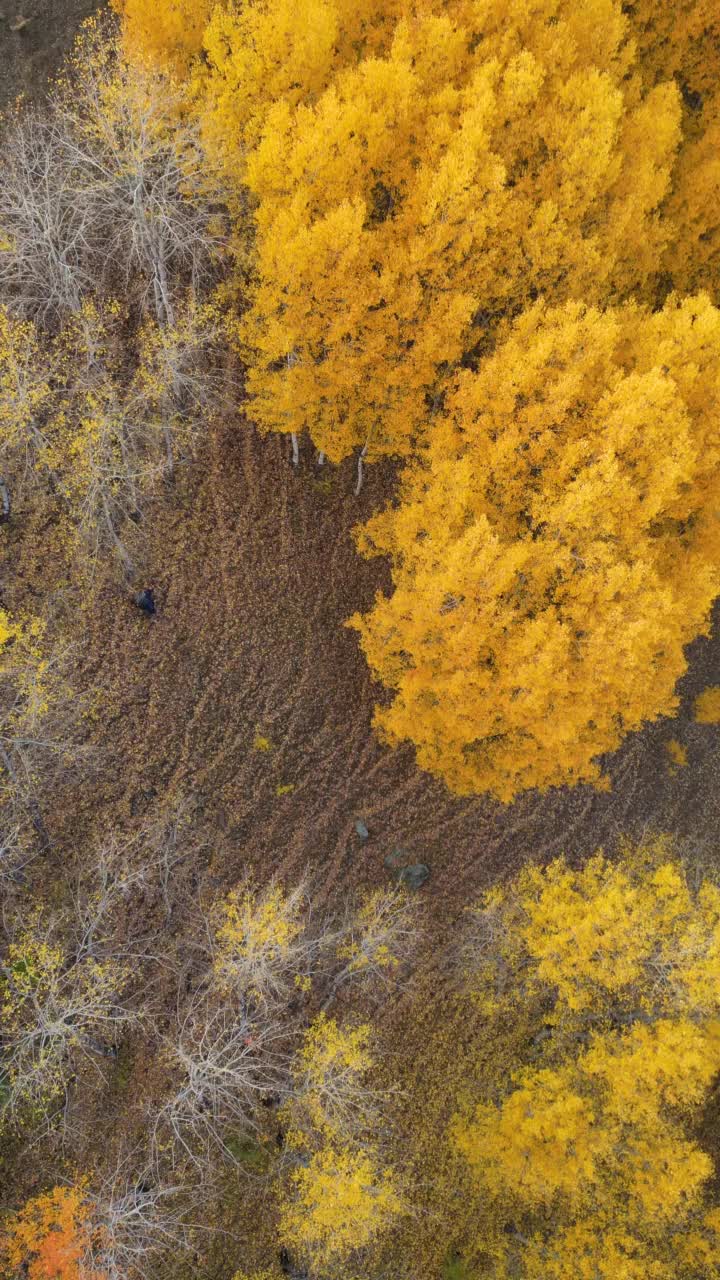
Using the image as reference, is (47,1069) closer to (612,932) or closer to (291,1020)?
(291,1020)

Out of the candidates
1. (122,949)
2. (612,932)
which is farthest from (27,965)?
(612,932)

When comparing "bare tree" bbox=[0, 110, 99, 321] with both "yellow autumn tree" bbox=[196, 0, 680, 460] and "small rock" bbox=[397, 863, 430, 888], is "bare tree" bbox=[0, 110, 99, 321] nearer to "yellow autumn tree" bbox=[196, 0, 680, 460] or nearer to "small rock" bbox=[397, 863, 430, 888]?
"yellow autumn tree" bbox=[196, 0, 680, 460]

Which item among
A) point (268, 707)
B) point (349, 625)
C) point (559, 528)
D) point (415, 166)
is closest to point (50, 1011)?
point (268, 707)

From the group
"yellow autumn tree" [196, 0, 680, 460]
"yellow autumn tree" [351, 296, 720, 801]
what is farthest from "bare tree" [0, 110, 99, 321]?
"yellow autumn tree" [351, 296, 720, 801]

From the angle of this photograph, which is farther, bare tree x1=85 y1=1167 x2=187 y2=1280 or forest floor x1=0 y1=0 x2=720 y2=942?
forest floor x1=0 y1=0 x2=720 y2=942

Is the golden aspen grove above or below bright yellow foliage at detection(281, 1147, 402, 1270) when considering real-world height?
above

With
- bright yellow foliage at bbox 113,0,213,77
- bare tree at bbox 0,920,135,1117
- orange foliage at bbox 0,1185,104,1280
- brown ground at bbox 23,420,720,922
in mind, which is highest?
bright yellow foliage at bbox 113,0,213,77
